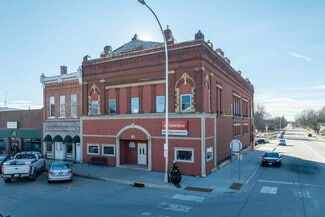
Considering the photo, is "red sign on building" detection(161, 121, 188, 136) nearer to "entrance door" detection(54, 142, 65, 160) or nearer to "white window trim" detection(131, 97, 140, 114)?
"white window trim" detection(131, 97, 140, 114)

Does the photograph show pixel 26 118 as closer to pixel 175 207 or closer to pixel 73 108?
pixel 73 108

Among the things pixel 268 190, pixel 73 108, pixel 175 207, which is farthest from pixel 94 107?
pixel 268 190

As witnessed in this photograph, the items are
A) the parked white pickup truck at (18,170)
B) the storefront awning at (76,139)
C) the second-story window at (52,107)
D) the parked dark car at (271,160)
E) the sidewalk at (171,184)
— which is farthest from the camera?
the second-story window at (52,107)

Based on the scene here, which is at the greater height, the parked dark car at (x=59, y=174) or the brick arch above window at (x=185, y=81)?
the brick arch above window at (x=185, y=81)

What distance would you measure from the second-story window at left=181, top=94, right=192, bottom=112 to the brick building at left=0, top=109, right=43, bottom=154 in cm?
1971

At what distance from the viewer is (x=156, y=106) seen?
2167cm

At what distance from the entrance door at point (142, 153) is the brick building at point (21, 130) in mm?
14810

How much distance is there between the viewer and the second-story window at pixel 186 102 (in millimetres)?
20155

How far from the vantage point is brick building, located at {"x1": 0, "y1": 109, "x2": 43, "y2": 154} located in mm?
31005

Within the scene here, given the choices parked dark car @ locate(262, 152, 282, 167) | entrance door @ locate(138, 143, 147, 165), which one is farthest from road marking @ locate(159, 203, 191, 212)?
parked dark car @ locate(262, 152, 282, 167)

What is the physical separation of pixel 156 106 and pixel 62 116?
43.0 feet

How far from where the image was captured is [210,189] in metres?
15.6

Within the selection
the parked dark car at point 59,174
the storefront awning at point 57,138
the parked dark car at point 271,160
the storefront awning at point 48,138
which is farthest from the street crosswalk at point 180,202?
the storefront awning at point 48,138

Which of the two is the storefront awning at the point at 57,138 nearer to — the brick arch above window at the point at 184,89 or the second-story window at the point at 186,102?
the brick arch above window at the point at 184,89
